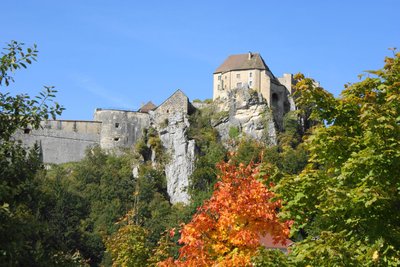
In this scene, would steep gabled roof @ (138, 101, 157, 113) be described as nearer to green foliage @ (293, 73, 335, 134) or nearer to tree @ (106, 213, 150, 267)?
tree @ (106, 213, 150, 267)

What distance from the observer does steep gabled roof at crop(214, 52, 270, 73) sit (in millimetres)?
81688

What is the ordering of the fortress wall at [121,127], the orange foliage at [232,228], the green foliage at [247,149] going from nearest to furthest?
the orange foliage at [232,228] → the green foliage at [247,149] → the fortress wall at [121,127]

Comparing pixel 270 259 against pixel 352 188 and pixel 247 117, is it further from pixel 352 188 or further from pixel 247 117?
pixel 247 117

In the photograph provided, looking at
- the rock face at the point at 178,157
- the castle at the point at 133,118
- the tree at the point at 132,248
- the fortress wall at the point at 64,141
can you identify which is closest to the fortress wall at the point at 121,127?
the castle at the point at 133,118

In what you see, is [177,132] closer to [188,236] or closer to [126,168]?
[126,168]

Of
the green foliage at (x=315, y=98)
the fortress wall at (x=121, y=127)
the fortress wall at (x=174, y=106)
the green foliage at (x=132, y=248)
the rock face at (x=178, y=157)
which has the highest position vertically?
the fortress wall at (x=174, y=106)

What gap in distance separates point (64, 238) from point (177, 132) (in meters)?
19.8

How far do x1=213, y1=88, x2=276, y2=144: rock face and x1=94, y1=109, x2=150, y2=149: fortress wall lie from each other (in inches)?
370

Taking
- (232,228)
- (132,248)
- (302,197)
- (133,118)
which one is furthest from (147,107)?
(302,197)

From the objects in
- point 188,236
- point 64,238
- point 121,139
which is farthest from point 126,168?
point 188,236

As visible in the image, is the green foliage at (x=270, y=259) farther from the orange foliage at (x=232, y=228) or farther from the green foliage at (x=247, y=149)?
the green foliage at (x=247, y=149)

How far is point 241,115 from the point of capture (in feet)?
254

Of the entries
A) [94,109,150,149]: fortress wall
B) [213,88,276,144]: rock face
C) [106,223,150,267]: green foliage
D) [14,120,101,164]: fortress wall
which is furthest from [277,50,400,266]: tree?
[14,120,101,164]: fortress wall

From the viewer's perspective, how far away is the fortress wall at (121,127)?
81.6 m
